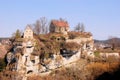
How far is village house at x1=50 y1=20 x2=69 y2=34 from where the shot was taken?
40.5 meters

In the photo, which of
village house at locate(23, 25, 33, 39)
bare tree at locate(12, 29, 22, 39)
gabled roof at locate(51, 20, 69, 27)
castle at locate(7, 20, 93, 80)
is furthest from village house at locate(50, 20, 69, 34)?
village house at locate(23, 25, 33, 39)

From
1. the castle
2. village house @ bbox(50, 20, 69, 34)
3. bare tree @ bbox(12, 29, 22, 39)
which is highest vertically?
village house @ bbox(50, 20, 69, 34)

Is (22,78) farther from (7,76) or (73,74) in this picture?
(73,74)

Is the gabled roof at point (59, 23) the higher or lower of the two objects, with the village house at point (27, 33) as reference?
higher

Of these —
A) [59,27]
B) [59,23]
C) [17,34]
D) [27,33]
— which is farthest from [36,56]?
[59,23]

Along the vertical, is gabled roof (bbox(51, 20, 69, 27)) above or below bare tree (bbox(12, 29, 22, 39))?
above

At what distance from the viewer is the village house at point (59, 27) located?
133 ft

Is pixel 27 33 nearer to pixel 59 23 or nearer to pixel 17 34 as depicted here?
pixel 17 34

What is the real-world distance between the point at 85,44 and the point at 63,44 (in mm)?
3061

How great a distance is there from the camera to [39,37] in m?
38.8

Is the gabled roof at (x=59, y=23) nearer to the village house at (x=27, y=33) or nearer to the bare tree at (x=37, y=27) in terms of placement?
the bare tree at (x=37, y=27)

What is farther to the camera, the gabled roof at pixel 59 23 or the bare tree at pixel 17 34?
the gabled roof at pixel 59 23

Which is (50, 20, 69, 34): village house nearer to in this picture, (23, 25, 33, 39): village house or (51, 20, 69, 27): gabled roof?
(51, 20, 69, 27): gabled roof

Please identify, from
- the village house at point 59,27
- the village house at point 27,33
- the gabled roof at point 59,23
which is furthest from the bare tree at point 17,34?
the gabled roof at point 59,23
